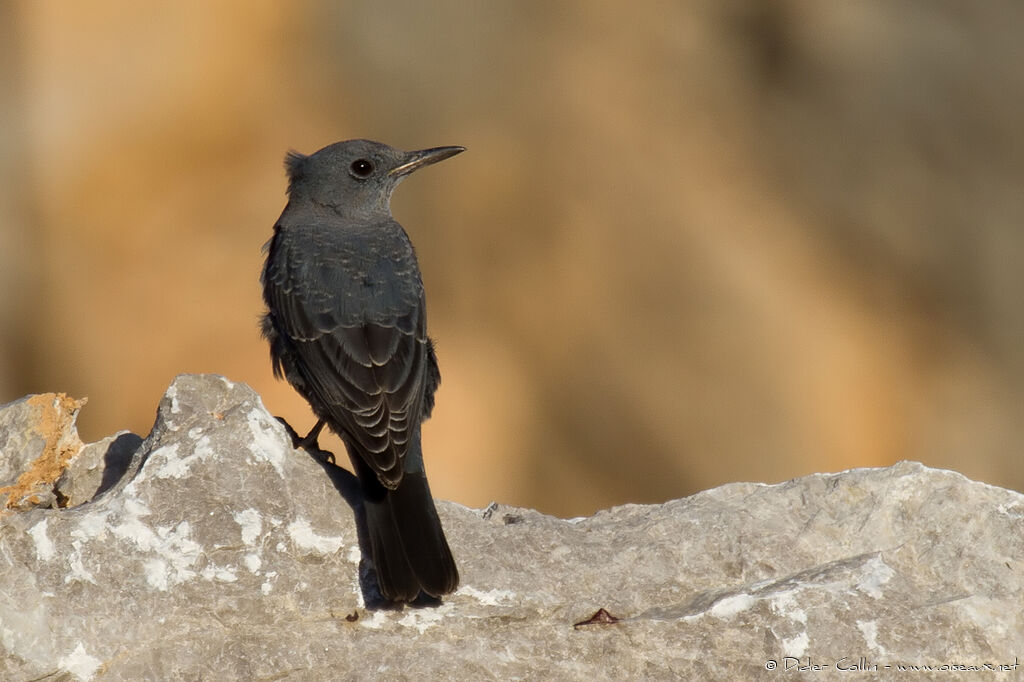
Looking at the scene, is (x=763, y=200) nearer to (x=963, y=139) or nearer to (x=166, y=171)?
(x=963, y=139)

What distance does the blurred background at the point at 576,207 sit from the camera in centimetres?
1009

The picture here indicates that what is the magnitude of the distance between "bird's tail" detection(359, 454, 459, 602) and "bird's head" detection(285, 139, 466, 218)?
1991mm

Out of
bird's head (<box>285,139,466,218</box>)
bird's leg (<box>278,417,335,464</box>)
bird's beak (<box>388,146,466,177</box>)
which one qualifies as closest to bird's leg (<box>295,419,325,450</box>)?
bird's leg (<box>278,417,335,464</box>)

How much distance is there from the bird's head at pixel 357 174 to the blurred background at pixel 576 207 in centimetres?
410

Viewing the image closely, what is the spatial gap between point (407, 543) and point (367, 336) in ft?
3.77

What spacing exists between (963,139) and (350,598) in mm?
8435

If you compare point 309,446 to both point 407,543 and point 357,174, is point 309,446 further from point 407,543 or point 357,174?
point 357,174

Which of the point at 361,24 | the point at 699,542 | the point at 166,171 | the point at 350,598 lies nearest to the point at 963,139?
the point at 361,24

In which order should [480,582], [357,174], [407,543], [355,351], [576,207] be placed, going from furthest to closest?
1. [576,207]
2. [357,174]
3. [355,351]
4. [480,582]
5. [407,543]

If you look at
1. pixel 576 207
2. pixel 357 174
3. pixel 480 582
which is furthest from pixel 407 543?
pixel 576 207

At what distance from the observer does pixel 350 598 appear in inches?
157

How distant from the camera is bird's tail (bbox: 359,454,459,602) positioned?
3.90m

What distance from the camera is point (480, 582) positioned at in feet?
13.4

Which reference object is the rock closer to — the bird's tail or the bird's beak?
the bird's tail
